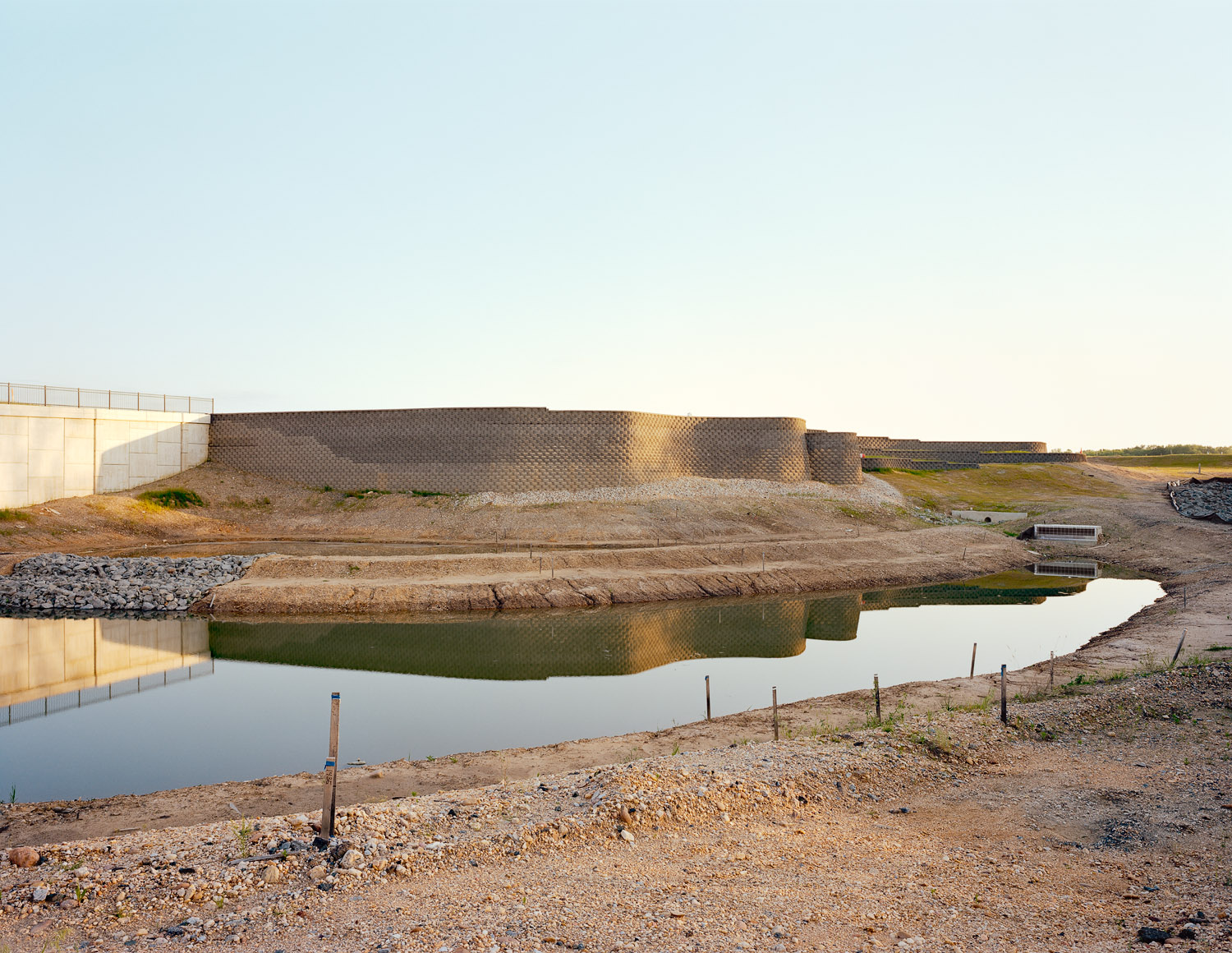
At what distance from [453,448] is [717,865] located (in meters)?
39.4

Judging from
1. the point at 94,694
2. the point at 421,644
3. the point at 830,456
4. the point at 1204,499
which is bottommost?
the point at 94,694

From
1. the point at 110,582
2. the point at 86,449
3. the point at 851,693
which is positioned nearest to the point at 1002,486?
the point at 851,693

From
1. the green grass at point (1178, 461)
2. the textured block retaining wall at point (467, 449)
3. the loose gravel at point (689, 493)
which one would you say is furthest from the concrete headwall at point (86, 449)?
the green grass at point (1178, 461)

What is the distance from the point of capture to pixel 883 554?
125 feet

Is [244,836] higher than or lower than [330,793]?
lower

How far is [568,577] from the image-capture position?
2948 cm

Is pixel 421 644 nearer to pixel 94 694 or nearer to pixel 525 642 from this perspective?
pixel 525 642

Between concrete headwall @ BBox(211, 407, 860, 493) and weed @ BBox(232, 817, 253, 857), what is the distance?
36448mm

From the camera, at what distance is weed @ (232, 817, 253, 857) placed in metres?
7.58

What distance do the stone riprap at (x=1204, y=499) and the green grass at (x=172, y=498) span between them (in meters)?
54.9

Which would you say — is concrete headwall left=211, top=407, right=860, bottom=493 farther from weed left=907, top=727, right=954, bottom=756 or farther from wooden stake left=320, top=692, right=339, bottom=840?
wooden stake left=320, top=692, right=339, bottom=840

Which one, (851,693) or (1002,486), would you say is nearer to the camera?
(851,693)

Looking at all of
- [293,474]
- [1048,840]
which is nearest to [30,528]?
[293,474]

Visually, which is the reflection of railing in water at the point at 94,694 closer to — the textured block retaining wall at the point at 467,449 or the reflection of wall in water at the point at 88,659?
the reflection of wall in water at the point at 88,659
